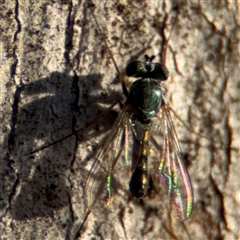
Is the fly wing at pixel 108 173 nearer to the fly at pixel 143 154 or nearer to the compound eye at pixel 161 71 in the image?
the fly at pixel 143 154

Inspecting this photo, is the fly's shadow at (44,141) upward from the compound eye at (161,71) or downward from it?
downward

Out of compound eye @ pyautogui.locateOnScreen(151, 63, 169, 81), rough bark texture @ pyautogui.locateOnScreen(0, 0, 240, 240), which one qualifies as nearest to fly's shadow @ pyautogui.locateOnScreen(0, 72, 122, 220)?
rough bark texture @ pyautogui.locateOnScreen(0, 0, 240, 240)

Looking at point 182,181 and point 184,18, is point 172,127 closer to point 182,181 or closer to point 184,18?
point 182,181

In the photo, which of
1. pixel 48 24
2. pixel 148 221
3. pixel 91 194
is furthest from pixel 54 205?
pixel 48 24

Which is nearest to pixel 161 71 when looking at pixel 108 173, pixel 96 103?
pixel 96 103

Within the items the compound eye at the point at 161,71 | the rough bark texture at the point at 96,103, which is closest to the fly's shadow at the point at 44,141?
the rough bark texture at the point at 96,103
